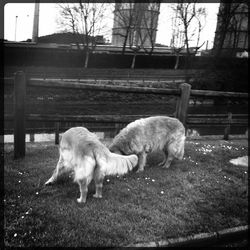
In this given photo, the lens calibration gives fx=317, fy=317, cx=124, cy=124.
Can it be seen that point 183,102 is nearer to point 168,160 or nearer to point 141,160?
point 168,160

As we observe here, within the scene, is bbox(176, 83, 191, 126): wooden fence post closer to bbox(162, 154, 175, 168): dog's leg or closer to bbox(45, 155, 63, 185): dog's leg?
bbox(162, 154, 175, 168): dog's leg

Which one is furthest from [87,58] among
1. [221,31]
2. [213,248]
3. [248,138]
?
[213,248]

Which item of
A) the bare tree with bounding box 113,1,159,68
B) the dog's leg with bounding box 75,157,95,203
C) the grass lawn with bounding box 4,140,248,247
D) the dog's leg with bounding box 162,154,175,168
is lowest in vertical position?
the grass lawn with bounding box 4,140,248,247

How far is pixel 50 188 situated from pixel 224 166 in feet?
13.6

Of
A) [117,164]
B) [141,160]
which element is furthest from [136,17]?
[117,164]

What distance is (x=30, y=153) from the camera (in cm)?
729

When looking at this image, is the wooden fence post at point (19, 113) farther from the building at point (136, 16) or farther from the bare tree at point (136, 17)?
the building at point (136, 16)

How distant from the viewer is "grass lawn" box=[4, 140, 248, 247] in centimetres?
436

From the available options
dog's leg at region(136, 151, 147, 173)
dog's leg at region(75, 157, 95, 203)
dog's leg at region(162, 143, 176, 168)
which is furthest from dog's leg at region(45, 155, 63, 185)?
dog's leg at region(162, 143, 176, 168)

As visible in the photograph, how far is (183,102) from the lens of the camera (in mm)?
7934

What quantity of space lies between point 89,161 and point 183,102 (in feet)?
12.4

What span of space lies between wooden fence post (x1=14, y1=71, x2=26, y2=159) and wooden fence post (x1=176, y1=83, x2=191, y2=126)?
3724 millimetres

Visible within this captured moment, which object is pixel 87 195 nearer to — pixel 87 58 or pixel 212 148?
pixel 212 148

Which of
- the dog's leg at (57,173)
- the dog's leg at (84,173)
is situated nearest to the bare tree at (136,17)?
the dog's leg at (57,173)
